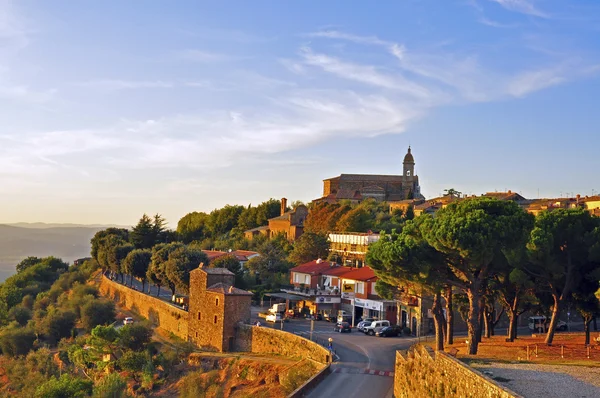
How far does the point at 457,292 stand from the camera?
37188 mm

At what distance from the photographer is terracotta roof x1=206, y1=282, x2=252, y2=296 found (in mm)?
38000

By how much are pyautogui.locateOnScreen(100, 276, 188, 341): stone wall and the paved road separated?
5.69m

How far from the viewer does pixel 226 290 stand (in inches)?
1508

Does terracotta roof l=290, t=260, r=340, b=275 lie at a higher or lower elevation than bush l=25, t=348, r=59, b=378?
higher

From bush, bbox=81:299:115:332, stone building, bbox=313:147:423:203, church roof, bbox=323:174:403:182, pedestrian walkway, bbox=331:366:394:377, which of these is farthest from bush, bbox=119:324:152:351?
church roof, bbox=323:174:403:182

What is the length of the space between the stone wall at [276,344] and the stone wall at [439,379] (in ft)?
20.4

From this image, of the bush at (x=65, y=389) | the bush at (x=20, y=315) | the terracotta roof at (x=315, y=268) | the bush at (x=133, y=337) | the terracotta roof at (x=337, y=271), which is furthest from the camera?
the bush at (x=20, y=315)

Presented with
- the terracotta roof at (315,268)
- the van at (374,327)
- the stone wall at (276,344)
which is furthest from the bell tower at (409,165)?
the stone wall at (276,344)

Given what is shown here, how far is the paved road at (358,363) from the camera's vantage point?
80.2ft

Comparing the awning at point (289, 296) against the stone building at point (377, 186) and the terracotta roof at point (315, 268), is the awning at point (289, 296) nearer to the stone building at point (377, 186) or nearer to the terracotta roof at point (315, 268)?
the terracotta roof at point (315, 268)

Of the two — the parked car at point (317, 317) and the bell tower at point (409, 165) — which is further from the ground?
the bell tower at point (409, 165)

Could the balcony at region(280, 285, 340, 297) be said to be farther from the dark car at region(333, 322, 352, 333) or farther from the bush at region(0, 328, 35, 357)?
the bush at region(0, 328, 35, 357)

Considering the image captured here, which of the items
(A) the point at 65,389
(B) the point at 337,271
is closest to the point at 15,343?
(A) the point at 65,389

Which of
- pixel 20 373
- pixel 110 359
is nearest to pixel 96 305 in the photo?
pixel 20 373
